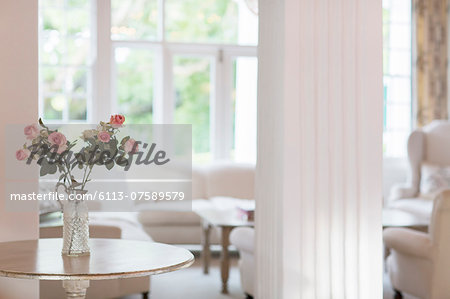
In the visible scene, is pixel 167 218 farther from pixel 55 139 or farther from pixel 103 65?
pixel 55 139

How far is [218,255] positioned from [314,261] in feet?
14.7

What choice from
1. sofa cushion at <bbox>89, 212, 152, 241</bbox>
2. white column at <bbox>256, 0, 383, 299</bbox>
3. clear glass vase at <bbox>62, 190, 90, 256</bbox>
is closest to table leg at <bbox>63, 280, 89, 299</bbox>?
clear glass vase at <bbox>62, 190, 90, 256</bbox>

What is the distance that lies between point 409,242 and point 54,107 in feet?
15.2

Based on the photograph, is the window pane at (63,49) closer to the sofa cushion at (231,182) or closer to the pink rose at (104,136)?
the sofa cushion at (231,182)

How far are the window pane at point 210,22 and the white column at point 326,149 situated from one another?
5.68 meters

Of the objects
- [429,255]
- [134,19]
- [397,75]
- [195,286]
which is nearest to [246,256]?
[195,286]

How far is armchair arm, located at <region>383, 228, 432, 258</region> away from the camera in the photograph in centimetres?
470

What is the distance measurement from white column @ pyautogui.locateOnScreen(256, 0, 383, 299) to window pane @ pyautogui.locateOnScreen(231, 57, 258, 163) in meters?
5.79

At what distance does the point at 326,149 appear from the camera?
278 centimetres

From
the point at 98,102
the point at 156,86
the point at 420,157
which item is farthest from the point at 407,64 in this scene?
the point at 98,102

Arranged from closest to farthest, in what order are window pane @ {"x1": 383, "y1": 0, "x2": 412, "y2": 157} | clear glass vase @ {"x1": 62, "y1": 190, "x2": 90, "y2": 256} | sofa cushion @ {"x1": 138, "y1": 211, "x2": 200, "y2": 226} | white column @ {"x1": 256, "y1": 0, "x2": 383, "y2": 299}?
1. white column @ {"x1": 256, "y1": 0, "x2": 383, "y2": 299}
2. clear glass vase @ {"x1": 62, "y1": 190, "x2": 90, "y2": 256}
3. sofa cushion @ {"x1": 138, "y1": 211, "x2": 200, "y2": 226}
4. window pane @ {"x1": 383, "y1": 0, "x2": 412, "y2": 157}

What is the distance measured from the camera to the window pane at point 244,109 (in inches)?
340

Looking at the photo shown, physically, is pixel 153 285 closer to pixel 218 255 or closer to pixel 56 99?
pixel 218 255

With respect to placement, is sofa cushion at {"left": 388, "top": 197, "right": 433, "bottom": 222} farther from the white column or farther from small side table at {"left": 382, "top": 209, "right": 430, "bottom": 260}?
the white column
